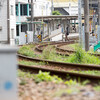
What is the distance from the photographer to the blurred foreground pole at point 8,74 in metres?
5.78

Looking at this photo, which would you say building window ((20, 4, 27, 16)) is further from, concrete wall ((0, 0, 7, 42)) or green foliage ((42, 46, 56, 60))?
green foliage ((42, 46, 56, 60))

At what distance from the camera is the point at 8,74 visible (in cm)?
586

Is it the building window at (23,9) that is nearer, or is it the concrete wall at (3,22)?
the concrete wall at (3,22)

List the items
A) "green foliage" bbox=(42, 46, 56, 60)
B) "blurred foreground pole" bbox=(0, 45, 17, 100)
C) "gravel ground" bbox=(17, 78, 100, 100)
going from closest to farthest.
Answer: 1. "blurred foreground pole" bbox=(0, 45, 17, 100)
2. "gravel ground" bbox=(17, 78, 100, 100)
3. "green foliage" bbox=(42, 46, 56, 60)

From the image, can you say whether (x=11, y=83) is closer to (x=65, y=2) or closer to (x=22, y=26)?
(x=22, y=26)

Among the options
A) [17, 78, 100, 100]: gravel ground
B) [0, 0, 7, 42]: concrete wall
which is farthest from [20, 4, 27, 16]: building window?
[17, 78, 100, 100]: gravel ground

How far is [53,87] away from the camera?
7.85 m

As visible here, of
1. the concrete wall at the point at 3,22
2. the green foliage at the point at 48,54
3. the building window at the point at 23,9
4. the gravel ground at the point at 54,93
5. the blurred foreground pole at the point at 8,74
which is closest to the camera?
the blurred foreground pole at the point at 8,74

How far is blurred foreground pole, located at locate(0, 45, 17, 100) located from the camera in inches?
227

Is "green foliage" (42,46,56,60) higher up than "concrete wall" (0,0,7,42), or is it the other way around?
"concrete wall" (0,0,7,42)

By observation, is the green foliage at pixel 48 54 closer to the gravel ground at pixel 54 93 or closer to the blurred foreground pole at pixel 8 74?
the gravel ground at pixel 54 93

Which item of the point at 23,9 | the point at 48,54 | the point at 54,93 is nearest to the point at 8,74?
the point at 54,93

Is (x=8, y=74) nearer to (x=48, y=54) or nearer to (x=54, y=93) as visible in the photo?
(x=54, y=93)

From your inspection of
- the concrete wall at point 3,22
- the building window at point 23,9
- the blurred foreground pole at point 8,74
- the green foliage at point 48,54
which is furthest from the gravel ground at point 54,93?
the building window at point 23,9
